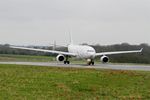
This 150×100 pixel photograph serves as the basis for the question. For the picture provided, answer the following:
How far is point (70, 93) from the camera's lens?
17.2 m

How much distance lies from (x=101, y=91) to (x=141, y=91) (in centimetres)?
181

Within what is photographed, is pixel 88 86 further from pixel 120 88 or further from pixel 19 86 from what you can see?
pixel 19 86

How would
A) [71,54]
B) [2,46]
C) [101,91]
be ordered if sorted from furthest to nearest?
[2,46], [71,54], [101,91]

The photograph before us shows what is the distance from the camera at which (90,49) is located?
59.8 m

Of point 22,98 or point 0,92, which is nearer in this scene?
point 22,98

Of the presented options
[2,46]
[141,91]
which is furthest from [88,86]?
[2,46]

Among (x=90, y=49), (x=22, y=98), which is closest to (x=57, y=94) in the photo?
(x=22, y=98)

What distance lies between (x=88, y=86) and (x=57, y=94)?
3.79 metres

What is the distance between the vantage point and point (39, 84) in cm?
2031

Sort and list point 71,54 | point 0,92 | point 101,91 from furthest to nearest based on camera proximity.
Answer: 1. point 71,54
2. point 101,91
3. point 0,92

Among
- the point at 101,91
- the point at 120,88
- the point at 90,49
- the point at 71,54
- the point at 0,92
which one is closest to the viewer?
the point at 0,92

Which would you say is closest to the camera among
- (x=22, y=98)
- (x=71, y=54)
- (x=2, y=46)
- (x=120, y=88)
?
(x=22, y=98)

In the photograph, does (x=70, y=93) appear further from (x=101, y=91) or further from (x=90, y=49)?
(x=90, y=49)

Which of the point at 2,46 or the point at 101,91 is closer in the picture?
the point at 101,91
